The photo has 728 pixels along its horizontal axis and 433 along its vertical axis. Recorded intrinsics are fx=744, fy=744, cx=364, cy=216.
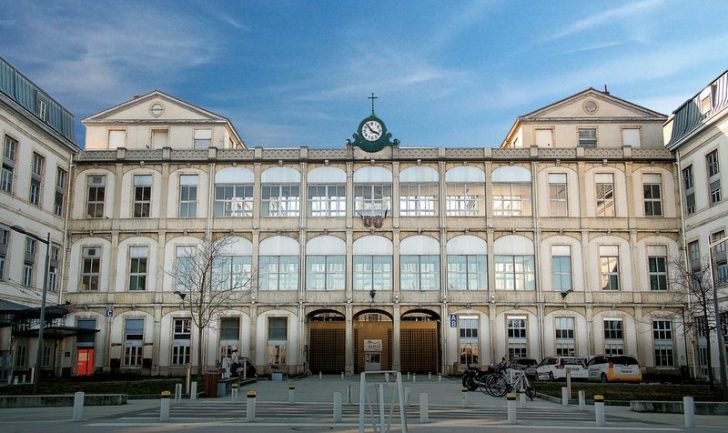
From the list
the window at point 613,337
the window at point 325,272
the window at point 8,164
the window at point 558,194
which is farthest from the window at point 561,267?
the window at point 8,164

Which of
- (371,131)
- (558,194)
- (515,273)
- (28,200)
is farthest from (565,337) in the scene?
(28,200)

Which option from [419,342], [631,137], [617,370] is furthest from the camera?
[419,342]

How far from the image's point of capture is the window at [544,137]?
5469 centimetres

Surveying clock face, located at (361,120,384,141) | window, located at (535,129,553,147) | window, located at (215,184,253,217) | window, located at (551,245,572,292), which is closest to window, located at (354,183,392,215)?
clock face, located at (361,120,384,141)

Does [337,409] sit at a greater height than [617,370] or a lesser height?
lesser

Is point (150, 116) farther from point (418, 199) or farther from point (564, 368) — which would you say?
point (564, 368)

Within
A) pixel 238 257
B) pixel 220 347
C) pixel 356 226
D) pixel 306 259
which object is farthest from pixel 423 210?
pixel 220 347

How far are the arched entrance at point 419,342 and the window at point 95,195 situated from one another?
75.7 feet

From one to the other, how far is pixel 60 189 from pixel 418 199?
25010mm

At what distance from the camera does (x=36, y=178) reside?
48344 mm

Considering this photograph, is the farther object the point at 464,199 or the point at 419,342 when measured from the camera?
the point at 419,342

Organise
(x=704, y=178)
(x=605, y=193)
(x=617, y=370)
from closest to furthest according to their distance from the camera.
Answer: (x=617, y=370)
(x=704, y=178)
(x=605, y=193)

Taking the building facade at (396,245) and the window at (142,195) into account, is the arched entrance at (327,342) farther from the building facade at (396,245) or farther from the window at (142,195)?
the window at (142,195)

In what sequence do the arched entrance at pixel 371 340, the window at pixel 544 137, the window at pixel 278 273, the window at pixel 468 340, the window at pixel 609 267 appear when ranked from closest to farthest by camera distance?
the window at pixel 468 340
the window at pixel 609 267
the window at pixel 278 273
the window at pixel 544 137
the arched entrance at pixel 371 340
